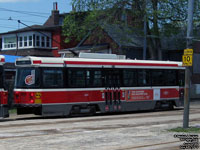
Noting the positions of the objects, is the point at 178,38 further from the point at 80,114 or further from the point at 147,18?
the point at 80,114

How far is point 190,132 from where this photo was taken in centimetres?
1387

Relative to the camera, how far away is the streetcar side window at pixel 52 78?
20058mm

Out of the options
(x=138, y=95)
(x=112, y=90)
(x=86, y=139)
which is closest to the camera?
(x=86, y=139)

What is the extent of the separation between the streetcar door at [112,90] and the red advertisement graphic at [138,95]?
0.77m

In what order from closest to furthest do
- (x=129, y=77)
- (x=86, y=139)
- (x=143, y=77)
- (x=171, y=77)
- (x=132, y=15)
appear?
(x=86, y=139)
(x=129, y=77)
(x=143, y=77)
(x=171, y=77)
(x=132, y=15)

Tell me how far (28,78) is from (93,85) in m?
3.57

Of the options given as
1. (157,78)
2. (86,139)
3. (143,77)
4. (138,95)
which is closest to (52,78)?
(138,95)

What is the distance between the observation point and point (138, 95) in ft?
78.5

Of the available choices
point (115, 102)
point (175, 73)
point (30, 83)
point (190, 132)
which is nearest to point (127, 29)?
point (175, 73)

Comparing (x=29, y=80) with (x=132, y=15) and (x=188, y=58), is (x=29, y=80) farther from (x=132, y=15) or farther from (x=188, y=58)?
(x=132, y=15)

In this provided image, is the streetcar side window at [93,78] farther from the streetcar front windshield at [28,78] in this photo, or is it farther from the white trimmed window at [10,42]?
the white trimmed window at [10,42]

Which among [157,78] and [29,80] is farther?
[157,78]

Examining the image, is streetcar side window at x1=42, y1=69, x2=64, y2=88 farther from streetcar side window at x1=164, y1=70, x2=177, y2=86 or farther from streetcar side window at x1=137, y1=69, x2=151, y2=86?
streetcar side window at x1=164, y1=70, x2=177, y2=86

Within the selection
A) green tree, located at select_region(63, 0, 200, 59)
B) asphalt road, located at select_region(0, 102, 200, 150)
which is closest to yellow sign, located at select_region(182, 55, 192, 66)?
asphalt road, located at select_region(0, 102, 200, 150)
